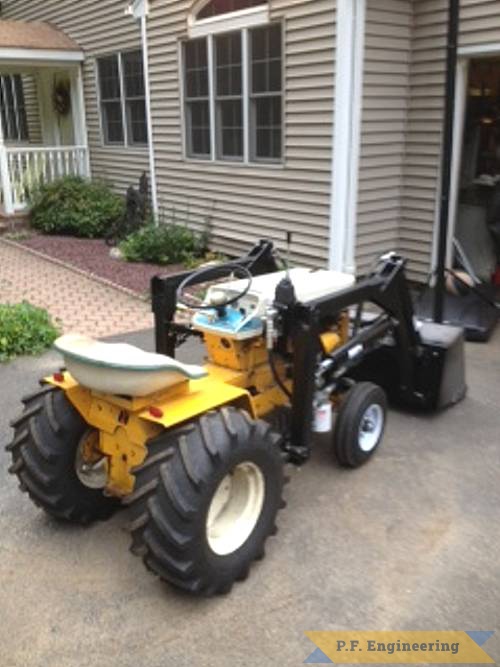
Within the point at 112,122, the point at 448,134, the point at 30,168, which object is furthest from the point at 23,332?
the point at 112,122

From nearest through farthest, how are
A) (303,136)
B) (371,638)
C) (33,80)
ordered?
(371,638) < (303,136) < (33,80)

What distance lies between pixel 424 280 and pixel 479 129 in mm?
1907

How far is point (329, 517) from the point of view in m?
3.22

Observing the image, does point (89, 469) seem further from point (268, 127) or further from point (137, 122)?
point (137, 122)

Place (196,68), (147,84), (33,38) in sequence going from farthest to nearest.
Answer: (33,38), (147,84), (196,68)

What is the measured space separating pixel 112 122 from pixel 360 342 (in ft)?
29.9

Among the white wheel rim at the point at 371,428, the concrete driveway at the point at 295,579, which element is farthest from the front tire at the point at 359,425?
the concrete driveway at the point at 295,579

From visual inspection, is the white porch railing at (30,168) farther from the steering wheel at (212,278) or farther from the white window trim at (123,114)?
the steering wheel at (212,278)

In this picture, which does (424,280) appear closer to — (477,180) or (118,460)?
(477,180)

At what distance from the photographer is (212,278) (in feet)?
12.3

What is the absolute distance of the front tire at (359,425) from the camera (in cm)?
350

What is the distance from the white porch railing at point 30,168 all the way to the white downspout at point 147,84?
2.49 meters

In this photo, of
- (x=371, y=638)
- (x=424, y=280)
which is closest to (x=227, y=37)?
(x=424, y=280)

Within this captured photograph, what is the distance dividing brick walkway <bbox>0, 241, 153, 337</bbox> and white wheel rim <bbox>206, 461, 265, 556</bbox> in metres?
3.53
